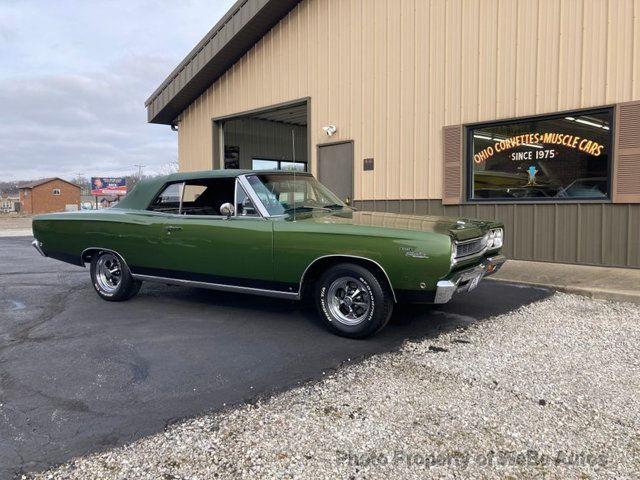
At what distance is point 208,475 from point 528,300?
4.76 metres

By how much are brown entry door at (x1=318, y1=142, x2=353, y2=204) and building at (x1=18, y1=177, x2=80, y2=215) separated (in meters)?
73.1

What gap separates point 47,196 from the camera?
79.1 meters

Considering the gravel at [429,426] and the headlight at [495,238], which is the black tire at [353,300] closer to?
the gravel at [429,426]

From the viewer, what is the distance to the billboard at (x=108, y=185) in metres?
70.4

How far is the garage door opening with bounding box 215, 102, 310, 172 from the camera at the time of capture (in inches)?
648

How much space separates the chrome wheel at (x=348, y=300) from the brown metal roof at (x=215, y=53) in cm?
881

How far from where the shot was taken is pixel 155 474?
2.45 metres

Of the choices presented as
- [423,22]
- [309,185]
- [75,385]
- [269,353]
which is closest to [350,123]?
[423,22]

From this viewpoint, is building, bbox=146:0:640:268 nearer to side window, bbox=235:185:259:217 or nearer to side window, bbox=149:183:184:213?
side window, bbox=149:183:184:213

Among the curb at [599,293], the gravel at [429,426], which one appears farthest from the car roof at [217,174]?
the curb at [599,293]

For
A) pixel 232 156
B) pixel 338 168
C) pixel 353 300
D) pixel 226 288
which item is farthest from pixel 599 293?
pixel 232 156

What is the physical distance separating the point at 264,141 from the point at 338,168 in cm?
739

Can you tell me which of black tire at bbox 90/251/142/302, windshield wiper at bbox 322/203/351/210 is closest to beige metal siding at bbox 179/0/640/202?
windshield wiper at bbox 322/203/351/210

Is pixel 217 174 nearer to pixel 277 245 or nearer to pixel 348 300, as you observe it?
pixel 277 245
